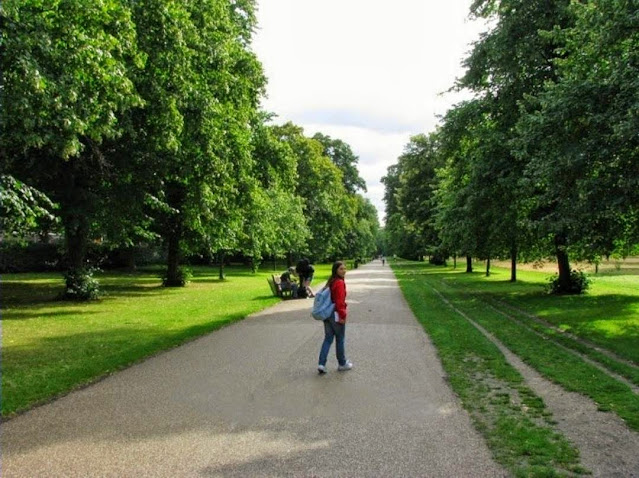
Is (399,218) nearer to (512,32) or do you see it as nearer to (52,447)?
(512,32)

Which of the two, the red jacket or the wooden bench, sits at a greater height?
the red jacket

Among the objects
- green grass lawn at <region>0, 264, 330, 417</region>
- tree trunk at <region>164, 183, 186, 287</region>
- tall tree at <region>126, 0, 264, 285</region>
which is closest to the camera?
green grass lawn at <region>0, 264, 330, 417</region>

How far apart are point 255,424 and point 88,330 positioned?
780cm

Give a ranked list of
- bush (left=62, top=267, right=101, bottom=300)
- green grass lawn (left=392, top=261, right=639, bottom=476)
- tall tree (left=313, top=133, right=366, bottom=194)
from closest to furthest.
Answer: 1. green grass lawn (left=392, top=261, right=639, bottom=476)
2. bush (left=62, top=267, right=101, bottom=300)
3. tall tree (left=313, top=133, right=366, bottom=194)

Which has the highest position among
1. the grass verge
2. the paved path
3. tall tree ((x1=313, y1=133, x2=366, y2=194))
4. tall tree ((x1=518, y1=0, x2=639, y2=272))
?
tall tree ((x1=313, y1=133, x2=366, y2=194))

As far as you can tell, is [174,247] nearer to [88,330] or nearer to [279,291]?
[279,291]

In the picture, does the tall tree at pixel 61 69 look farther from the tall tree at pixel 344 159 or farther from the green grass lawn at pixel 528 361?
the tall tree at pixel 344 159

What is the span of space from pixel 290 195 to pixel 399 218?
70.1ft

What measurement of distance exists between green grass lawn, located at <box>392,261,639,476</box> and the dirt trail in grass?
0.40 feet

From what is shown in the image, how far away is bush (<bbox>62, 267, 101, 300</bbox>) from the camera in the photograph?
18.4m

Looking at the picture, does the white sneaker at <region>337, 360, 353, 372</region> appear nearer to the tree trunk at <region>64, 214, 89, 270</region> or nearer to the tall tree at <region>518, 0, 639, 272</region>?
the tall tree at <region>518, 0, 639, 272</region>

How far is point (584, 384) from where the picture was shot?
753 centimetres

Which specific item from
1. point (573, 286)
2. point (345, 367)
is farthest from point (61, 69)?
point (573, 286)

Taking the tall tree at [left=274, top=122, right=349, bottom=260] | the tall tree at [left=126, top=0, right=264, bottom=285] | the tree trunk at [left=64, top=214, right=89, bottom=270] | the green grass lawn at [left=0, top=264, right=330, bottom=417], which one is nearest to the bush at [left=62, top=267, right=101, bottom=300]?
the tree trunk at [left=64, top=214, right=89, bottom=270]
